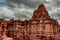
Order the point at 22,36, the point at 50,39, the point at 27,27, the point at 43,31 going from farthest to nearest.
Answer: the point at 27,27 → the point at 43,31 → the point at 22,36 → the point at 50,39

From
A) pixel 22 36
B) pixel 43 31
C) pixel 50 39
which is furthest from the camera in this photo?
pixel 43 31

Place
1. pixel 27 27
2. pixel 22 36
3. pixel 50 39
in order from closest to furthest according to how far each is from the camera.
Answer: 1. pixel 50 39
2. pixel 22 36
3. pixel 27 27

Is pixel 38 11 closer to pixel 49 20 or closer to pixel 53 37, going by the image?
pixel 49 20

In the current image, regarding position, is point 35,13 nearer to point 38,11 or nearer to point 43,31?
point 38,11

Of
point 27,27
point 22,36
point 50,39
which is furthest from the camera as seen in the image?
point 27,27

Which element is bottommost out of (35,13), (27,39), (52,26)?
(27,39)

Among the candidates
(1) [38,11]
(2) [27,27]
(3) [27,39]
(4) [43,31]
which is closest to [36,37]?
(3) [27,39]

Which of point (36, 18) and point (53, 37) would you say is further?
point (36, 18)

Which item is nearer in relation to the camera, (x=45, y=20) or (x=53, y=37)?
(x=53, y=37)

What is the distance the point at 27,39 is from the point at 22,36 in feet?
7.25

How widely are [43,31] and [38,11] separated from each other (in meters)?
10.1

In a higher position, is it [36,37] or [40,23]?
[40,23]

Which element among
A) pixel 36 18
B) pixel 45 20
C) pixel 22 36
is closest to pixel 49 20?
pixel 45 20

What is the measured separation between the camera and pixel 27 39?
138 feet
